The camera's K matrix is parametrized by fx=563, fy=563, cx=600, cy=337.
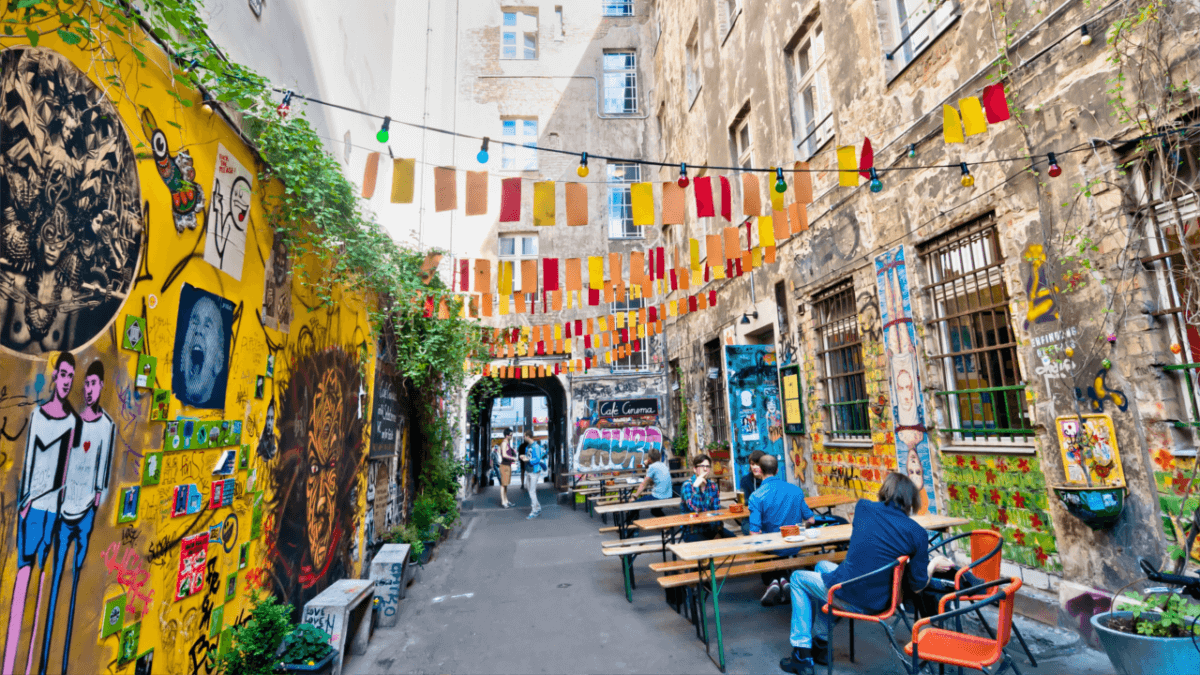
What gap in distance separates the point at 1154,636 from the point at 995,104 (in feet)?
11.6

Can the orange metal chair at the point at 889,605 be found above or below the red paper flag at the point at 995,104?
below

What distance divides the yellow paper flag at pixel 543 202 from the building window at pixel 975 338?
3.61 m

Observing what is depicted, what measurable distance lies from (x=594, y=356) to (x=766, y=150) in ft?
25.3

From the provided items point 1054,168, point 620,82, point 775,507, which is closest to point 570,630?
point 775,507

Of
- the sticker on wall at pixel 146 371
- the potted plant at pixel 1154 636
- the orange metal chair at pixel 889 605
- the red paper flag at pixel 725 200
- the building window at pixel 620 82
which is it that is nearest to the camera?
the potted plant at pixel 1154 636

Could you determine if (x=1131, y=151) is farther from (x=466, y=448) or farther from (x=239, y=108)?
(x=466, y=448)

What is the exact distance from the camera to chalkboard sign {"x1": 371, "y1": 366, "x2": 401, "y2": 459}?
6.56 metres

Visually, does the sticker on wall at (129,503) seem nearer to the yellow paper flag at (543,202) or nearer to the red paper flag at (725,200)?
the yellow paper flag at (543,202)

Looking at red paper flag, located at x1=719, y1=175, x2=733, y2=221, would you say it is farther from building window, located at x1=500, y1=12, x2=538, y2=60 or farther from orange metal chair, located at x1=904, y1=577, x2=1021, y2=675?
building window, located at x1=500, y1=12, x2=538, y2=60

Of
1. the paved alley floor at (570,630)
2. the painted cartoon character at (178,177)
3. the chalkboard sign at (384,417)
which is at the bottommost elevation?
the paved alley floor at (570,630)

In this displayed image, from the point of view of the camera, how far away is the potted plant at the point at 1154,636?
2.42 meters

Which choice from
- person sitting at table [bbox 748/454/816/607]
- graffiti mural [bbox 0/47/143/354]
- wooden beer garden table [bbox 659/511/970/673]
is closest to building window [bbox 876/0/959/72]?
person sitting at table [bbox 748/454/816/607]

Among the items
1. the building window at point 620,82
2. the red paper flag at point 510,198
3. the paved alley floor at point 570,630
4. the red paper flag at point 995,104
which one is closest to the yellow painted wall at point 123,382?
the paved alley floor at point 570,630

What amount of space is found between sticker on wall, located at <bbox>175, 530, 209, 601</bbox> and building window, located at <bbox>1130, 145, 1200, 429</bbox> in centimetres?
578
